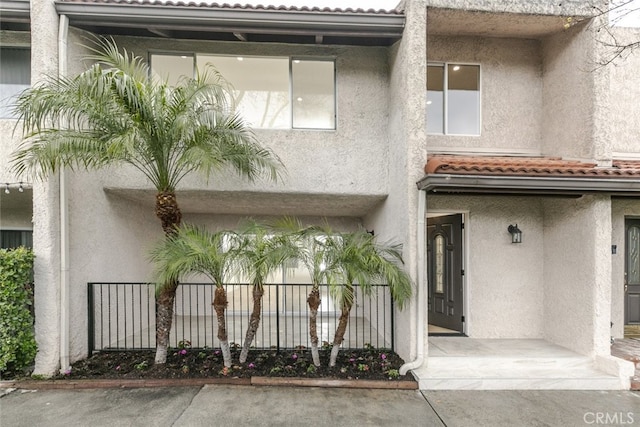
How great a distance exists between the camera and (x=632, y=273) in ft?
22.5

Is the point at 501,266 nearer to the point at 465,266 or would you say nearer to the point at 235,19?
the point at 465,266

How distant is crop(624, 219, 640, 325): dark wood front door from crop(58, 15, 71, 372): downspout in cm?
1120

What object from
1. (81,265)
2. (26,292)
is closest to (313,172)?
(81,265)

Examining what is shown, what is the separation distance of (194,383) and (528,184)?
6.06m

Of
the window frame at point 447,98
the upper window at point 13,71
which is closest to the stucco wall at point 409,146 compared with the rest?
the window frame at point 447,98

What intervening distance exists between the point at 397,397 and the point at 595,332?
3.62 meters

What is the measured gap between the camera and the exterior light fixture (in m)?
6.23

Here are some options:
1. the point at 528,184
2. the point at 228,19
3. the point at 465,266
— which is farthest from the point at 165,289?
the point at 528,184

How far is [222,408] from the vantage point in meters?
4.08

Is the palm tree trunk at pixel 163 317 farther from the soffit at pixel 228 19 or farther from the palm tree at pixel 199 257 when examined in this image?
the soffit at pixel 228 19

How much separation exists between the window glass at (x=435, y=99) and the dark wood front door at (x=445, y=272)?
2.05 meters

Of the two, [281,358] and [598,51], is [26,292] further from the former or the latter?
[598,51]

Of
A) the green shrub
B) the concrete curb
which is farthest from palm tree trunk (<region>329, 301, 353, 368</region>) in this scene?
the green shrub

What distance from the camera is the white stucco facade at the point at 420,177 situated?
16.6 feet
